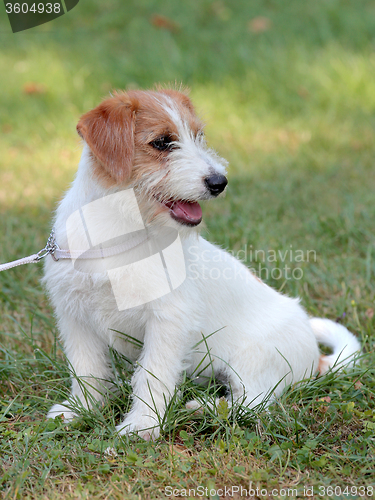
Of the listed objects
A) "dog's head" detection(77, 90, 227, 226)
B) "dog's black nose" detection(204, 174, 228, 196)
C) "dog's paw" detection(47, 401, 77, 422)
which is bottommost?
"dog's paw" detection(47, 401, 77, 422)

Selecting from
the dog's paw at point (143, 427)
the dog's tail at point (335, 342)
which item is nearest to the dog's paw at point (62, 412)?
the dog's paw at point (143, 427)

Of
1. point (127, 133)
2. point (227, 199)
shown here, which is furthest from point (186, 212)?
point (227, 199)

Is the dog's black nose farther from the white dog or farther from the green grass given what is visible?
the green grass

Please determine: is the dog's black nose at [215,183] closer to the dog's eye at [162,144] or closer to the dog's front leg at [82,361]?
the dog's eye at [162,144]

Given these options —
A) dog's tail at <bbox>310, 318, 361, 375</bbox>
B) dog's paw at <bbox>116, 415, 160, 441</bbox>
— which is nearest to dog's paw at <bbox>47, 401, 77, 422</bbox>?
dog's paw at <bbox>116, 415, 160, 441</bbox>

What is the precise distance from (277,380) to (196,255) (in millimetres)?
798

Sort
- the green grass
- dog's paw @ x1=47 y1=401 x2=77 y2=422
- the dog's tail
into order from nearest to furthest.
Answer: the green grass
dog's paw @ x1=47 y1=401 x2=77 y2=422
the dog's tail

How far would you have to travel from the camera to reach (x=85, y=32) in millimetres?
9195

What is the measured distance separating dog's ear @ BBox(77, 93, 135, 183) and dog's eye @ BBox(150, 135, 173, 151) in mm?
116

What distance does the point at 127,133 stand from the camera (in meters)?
2.40

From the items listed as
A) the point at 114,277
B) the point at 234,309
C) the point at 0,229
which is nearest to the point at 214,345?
the point at 234,309

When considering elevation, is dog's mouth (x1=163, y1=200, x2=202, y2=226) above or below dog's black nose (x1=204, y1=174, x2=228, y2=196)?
below

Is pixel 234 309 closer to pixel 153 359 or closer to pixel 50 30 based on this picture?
pixel 153 359

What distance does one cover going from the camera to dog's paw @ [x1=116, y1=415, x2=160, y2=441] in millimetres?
2477
